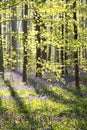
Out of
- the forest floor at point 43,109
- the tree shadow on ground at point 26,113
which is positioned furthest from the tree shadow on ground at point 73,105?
the tree shadow on ground at point 26,113

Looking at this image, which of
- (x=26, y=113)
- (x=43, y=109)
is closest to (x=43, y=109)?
(x=43, y=109)

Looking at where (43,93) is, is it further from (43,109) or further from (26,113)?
(26,113)

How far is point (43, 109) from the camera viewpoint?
43.1 feet

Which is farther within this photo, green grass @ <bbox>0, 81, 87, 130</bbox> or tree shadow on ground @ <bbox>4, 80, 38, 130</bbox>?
green grass @ <bbox>0, 81, 87, 130</bbox>

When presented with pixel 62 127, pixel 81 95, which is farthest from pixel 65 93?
pixel 62 127

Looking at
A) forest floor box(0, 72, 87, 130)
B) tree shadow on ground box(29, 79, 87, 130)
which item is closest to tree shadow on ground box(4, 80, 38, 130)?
forest floor box(0, 72, 87, 130)

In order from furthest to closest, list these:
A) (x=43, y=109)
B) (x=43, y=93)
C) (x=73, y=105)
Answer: (x=43, y=93), (x=73, y=105), (x=43, y=109)

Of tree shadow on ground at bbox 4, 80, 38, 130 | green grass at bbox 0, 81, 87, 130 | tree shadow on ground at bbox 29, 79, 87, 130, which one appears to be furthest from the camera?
tree shadow on ground at bbox 29, 79, 87, 130

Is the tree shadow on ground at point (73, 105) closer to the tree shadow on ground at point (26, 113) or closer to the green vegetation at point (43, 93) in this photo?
the green vegetation at point (43, 93)

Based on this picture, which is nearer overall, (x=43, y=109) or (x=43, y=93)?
(x=43, y=109)

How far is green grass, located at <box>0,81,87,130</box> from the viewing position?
33.1ft

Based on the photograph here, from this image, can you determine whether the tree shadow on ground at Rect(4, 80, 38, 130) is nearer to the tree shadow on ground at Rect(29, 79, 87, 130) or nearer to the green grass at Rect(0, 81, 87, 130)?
the green grass at Rect(0, 81, 87, 130)

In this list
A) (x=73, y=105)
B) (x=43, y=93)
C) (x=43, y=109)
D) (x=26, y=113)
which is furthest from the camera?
(x=43, y=93)

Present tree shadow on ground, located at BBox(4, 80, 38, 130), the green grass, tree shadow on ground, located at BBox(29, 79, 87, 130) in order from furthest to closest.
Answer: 1. tree shadow on ground, located at BBox(29, 79, 87, 130)
2. the green grass
3. tree shadow on ground, located at BBox(4, 80, 38, 130)
